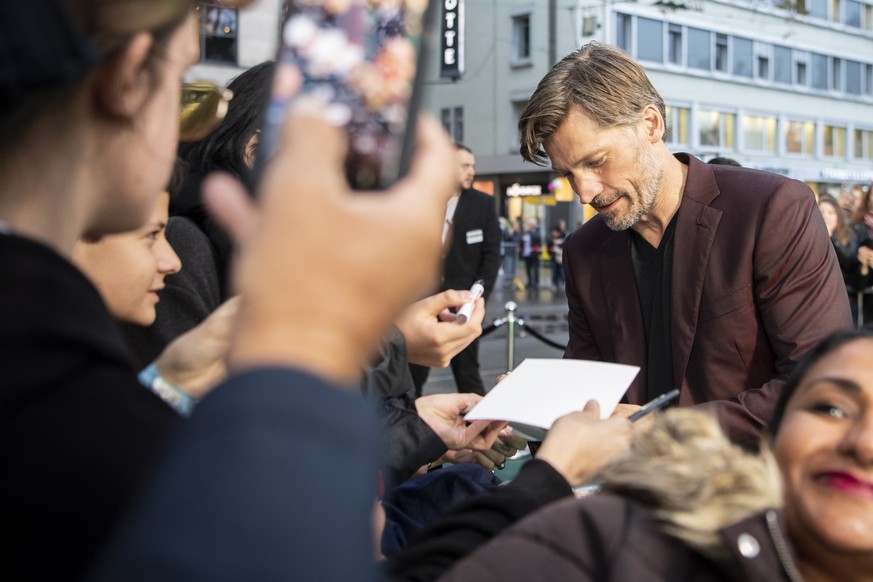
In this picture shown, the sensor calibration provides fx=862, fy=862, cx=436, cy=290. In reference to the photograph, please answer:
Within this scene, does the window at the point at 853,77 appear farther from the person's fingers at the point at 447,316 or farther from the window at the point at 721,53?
the person's fingers at the point at 447,316

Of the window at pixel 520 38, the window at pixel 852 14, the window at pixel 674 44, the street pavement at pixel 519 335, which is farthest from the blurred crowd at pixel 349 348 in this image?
the window at pixel 852 14

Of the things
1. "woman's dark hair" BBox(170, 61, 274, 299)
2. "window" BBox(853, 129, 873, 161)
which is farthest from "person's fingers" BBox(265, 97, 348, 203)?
"window" BBox(853, 129, 873, 161)

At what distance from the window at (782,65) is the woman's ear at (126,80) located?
37.9 m

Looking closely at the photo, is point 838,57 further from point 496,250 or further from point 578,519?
point 578,519

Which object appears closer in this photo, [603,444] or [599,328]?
[603,444]

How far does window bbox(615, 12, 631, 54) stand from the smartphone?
31.2 meters

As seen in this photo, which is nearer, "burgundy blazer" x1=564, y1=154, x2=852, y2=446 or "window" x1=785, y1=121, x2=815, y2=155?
"burgundy blazer" x1=564, y1=154, x2=852, y2=446

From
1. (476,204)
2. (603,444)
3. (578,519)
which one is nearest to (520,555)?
(578,519)

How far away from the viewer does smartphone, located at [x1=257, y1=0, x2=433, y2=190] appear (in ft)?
2.32

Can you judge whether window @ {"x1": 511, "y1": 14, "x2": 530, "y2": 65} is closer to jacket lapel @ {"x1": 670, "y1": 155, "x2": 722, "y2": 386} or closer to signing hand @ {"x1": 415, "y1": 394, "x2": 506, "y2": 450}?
jacket lapel @ {"x1": 670, "y1": 155, "x2": 722, "y2": 386}

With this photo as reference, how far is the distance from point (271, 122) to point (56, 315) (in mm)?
232

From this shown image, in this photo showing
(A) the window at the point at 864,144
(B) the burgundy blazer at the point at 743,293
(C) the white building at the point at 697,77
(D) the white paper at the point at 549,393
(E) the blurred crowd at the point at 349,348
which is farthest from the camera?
(A) the window at the point at 864,144

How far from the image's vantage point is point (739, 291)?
8.75 ft

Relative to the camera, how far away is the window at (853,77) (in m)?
38.1
